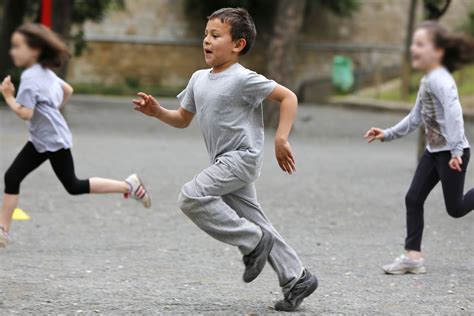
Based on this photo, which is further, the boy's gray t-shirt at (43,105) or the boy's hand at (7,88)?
the boy's gray t-shirt at (43,105)

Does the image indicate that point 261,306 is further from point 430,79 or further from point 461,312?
point 430,79

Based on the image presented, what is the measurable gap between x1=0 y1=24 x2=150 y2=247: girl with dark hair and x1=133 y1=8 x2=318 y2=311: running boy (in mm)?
1572

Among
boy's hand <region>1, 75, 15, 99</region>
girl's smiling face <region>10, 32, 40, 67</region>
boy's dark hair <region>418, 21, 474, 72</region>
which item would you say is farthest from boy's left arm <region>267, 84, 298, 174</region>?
girl's smiling face <region>10, 32, 40, 67</region>

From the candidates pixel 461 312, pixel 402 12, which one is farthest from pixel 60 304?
pixel 402 12

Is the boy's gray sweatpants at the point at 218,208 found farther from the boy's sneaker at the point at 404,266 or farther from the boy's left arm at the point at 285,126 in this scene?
the boy's sneaker at the point at 404,266

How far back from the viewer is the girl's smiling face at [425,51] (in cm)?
597

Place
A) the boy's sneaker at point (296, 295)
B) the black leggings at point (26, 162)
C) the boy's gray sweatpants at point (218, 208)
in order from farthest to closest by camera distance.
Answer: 1. the black leggings at point (26, 162)
2. the boy's sneaker at point (296, 295)
3. the boy's gray sweatpants at point (218, 208)

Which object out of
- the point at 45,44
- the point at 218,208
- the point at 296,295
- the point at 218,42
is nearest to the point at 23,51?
the point at 45,44

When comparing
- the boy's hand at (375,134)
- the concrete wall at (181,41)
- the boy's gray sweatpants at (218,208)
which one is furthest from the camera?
the concrete wall at (181,41)

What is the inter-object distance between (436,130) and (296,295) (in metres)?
1.65

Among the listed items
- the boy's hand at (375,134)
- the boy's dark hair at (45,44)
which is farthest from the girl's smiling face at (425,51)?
the boy's dark hair at (45,44)

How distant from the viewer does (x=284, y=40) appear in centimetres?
2202

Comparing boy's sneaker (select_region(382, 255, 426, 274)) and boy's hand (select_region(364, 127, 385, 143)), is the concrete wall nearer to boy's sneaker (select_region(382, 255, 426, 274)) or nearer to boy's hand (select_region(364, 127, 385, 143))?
boy's sneaker (select_region(382, 255, 426, 274))

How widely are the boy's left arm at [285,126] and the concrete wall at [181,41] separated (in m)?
34.8
